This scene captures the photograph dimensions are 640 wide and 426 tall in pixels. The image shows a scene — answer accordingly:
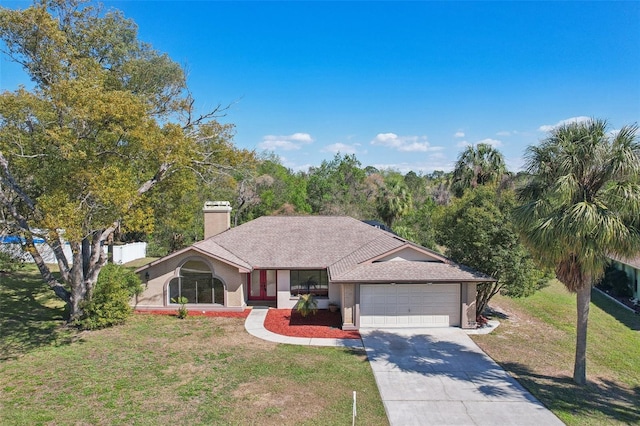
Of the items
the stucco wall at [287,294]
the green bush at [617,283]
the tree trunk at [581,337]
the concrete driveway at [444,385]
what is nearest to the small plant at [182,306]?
the stucco wall at [287,294]

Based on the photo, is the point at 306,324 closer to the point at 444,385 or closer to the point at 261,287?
the point at 261,287

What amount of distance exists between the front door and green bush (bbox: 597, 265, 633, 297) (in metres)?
21.7

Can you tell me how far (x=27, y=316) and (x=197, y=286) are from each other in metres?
7.94

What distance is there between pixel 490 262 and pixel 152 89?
21.1m

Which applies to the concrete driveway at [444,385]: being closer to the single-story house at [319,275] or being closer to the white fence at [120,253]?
the single-story house at [319,275]

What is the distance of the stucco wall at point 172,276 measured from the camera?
20094 millimetres

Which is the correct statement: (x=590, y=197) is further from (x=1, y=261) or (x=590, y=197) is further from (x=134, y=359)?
(x=1, y=261)

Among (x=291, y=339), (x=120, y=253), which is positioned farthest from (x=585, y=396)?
(x=120, y=253)

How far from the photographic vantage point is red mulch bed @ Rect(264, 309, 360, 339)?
56.5ft

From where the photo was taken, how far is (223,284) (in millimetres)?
20281

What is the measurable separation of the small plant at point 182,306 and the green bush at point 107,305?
2242mm

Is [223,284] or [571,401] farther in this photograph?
[223,284]

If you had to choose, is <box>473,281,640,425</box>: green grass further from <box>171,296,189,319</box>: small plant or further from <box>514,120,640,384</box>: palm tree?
<box>171,296,189,319</box>: small plant

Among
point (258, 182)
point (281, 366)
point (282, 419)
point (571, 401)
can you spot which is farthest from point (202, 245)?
point (258, 182)
